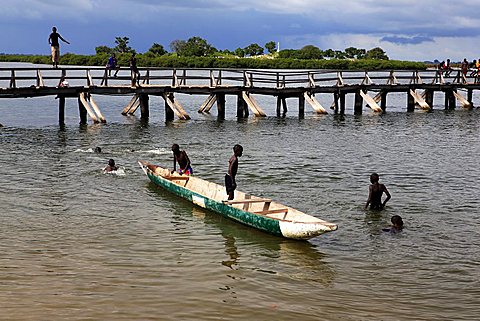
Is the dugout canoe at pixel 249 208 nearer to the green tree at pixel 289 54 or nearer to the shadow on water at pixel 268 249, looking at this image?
the shadow on water at pixel 268 249

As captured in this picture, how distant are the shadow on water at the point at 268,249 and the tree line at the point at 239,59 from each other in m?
86.2

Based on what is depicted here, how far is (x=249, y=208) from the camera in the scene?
1357 cm

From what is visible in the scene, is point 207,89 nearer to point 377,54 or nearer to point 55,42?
point 55,42

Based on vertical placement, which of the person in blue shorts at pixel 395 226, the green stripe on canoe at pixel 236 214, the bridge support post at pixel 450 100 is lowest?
the person in blue shorts at pixel 395 226

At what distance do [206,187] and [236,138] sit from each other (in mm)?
12675

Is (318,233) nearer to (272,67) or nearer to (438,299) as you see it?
(438,299)

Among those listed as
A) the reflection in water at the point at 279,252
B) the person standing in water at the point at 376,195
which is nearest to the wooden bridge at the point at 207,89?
the person standing in water at the point at 376,195

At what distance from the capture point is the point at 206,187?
51.5 ft

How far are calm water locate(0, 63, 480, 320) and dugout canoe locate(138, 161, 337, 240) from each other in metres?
0.25

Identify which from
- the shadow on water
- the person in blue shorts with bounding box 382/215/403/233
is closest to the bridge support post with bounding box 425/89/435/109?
the person in blue shorts with bounding box 382/215/403/233

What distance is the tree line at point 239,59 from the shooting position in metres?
101

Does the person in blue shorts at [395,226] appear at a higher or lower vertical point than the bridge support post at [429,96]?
lower

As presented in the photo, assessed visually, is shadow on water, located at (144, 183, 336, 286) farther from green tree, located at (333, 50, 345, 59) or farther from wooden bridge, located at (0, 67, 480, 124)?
green tree, located at (333, 50, 345, 59)

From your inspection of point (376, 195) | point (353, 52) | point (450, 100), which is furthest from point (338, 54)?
point (376, 195)
